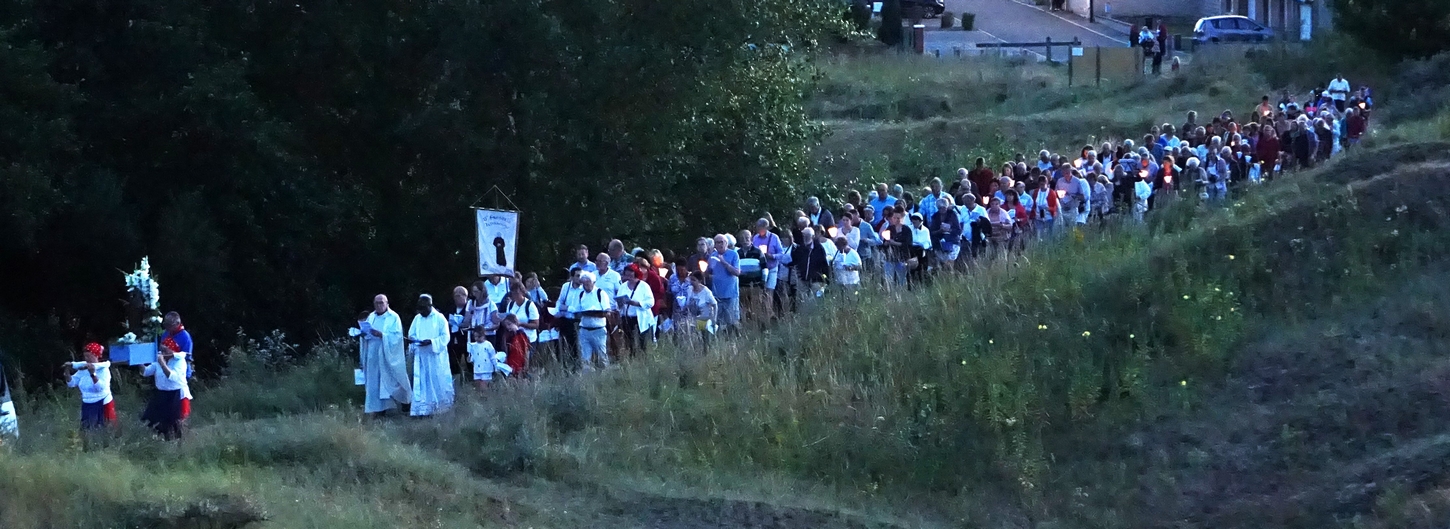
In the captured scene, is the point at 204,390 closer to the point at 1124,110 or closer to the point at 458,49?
the point at 458,49

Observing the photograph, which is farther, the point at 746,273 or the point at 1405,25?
the point at 1405,25

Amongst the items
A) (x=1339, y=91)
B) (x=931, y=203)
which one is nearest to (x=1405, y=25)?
(x=1339, y=91)

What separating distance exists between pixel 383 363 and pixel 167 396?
2.47 meters

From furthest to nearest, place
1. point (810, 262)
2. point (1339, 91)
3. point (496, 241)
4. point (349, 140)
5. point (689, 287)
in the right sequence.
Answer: point (1339, 91) → point (349, 140) → point (496, 241) → point (810, 262) → point (689, 287)

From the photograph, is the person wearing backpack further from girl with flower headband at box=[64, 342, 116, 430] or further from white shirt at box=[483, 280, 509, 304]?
girl with flower headband at box=[64, 342, 116, 430]

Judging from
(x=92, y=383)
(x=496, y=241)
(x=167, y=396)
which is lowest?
(x=167, y=396)

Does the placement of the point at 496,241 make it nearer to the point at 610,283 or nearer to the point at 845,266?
the point at 610,283

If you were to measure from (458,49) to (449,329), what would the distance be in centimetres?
606

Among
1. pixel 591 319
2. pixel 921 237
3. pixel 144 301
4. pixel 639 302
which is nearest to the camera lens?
pixel 591 319

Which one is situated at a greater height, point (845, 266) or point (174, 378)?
point (845, 266)

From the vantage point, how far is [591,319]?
52.4 feet

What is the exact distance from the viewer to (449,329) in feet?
53.4

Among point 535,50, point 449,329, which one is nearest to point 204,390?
point 449,329

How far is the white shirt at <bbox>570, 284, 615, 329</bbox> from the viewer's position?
52.4ft
